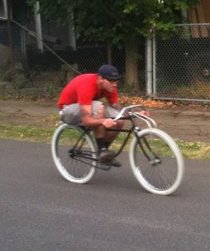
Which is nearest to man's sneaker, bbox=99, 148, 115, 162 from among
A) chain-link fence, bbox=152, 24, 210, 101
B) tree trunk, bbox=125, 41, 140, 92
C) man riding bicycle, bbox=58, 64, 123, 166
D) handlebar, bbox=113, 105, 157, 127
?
man riding bicycle, bbox=58, 64, 123, 166

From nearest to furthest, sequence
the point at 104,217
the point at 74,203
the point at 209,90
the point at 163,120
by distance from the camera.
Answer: the point at 104,217 < the point at 74,203 < the point at 163,120 < the point at 209,90

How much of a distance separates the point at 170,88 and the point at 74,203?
733 cm

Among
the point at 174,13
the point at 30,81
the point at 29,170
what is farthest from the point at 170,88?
the point at 29,170

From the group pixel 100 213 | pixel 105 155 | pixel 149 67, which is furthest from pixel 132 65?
pixel 100 213

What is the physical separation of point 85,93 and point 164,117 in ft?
16.7

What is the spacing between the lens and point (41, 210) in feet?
20.9

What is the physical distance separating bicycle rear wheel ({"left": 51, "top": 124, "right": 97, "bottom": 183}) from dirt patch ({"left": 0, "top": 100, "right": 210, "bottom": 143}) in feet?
10.1

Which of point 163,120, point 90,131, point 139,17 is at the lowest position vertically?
point 163,120

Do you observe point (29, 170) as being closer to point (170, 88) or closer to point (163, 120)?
point (163, 120)

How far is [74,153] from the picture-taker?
760 centimetres

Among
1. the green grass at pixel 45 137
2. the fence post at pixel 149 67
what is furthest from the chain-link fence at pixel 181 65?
the green grass at pixel 45 137

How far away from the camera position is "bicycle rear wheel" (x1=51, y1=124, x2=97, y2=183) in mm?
7418

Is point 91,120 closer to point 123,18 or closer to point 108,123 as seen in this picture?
point 108,123

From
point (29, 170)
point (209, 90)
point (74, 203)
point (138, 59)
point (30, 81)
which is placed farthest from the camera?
point (30, 81)
